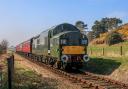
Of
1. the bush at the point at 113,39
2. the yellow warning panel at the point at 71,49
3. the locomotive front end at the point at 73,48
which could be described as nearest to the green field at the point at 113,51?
the bush at the point at 113,39

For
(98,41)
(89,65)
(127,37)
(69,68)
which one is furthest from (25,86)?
(98,41)

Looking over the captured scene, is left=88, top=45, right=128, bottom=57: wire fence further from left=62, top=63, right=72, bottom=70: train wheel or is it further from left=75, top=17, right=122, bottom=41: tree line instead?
left=75, top=17, right=122, bottom=41: tree line

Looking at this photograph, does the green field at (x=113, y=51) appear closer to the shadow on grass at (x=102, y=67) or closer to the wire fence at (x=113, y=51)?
the wire fence at (x=113, y=51)

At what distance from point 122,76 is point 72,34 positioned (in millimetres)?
6114

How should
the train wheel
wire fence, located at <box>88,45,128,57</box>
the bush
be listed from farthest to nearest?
the bush, wire fence, located at <box>88,45,128,57</box>, the train wheel

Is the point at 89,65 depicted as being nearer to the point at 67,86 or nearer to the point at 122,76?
the point at 122,76

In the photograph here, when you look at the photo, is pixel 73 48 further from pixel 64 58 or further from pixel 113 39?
pixel 113 39

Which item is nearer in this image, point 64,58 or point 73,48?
point 64,58

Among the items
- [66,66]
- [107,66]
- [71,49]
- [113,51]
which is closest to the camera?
[71,49]

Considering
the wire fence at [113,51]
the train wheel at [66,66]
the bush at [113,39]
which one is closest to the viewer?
the train wheel at [66,66]

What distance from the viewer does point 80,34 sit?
27656 millimetres

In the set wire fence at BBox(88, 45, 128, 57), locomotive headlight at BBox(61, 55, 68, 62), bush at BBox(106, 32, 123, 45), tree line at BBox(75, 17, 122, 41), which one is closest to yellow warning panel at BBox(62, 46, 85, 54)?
locomotive headlight at BBox(61, 55, 68, 62)

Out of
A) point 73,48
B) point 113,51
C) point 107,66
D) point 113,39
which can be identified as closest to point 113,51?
point 113,51

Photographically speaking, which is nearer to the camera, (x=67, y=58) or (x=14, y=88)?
(x=14, y=88)
